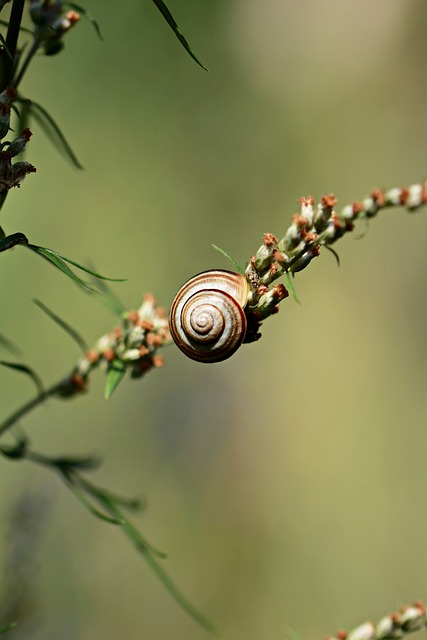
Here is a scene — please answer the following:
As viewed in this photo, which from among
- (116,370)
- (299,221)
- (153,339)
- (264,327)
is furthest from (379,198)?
(264,327)

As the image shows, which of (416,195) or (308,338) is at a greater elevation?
(308,338)

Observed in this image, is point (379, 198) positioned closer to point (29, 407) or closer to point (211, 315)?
point (211, 315)

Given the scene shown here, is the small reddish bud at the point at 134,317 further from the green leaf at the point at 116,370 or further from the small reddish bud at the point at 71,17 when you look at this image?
the small reddish bud at the point at 71,17

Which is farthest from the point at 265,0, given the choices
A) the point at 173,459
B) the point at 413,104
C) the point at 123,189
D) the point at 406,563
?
the point at 406,563

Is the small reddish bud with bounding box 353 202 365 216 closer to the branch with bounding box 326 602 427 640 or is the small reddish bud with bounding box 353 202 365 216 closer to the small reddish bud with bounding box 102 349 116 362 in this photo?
the small reddish bud with bounding box 102 349 116 362

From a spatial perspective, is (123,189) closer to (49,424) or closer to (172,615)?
(49,424)

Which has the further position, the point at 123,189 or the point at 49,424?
the point at 123,189

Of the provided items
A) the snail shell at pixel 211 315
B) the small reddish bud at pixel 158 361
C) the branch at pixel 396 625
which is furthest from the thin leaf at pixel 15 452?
the branch at pixel 396 625
